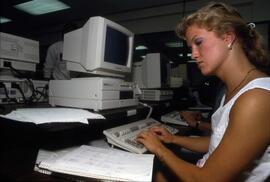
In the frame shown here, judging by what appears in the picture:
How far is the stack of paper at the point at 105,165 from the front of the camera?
66 centimetres

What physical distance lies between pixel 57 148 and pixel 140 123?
498mm

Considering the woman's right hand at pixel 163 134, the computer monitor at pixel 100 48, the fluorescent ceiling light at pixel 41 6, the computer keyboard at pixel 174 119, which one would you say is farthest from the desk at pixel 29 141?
the fluorescent ceiling light at pixel 41 6

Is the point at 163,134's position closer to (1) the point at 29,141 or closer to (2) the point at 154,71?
(1) the point at 29,141

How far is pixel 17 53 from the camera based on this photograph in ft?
4.60

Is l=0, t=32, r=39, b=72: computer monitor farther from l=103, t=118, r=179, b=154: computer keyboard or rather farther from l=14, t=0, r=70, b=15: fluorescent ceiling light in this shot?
l=14, t=0, r=70, b=15: fluorescent ceiling light

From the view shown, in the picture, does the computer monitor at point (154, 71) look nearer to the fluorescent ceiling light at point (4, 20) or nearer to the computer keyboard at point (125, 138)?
the computer keyboard at point (125, 138)

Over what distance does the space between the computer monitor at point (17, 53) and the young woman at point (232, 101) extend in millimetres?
949

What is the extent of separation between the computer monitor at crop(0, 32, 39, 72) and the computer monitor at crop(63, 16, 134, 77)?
27 cm

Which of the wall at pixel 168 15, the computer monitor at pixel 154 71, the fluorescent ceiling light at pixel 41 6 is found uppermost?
the fluorescent ceiling light at pixel 41 6

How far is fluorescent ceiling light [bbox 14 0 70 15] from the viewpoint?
14.1 ft

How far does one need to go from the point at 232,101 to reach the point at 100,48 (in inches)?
26.2

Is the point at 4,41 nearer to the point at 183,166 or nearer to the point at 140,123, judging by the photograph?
the point at 140,123

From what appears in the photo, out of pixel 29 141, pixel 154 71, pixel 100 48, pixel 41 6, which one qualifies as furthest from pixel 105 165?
pixel 41 6

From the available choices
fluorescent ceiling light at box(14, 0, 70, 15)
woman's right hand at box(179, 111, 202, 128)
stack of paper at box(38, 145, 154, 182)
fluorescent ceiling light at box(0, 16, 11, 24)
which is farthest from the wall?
stack of paper at box(38, 145, 154, 182)
